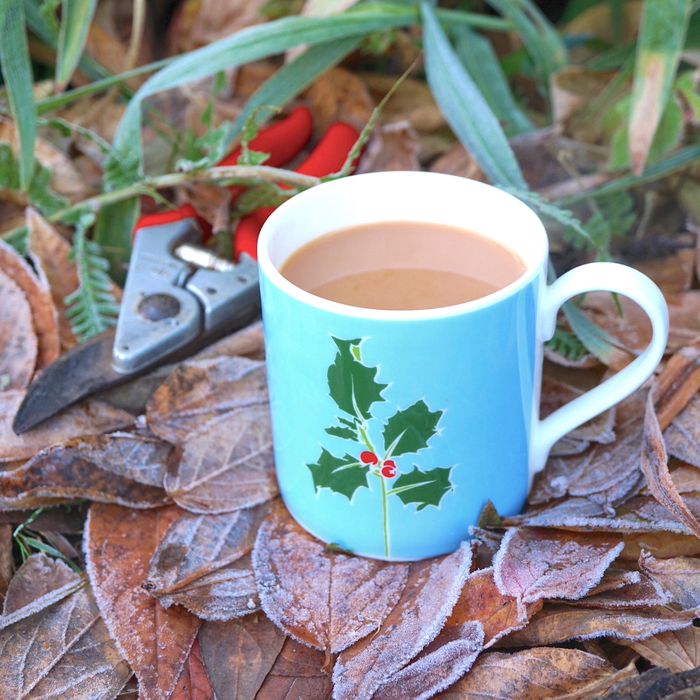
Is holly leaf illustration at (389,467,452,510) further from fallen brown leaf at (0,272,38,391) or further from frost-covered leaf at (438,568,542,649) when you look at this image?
fallen brown leaf at (0,272,38,391)

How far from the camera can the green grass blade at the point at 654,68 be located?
3.33 feet

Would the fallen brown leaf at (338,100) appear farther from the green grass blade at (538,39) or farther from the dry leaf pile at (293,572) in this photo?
the dry leaf pile at (293,572)

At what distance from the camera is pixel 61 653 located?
0.74m

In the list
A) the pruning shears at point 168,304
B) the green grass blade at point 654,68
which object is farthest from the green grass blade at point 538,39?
the pruning shears at point 168,304

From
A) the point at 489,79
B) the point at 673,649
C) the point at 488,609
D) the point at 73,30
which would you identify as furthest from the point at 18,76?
the point at 673,649

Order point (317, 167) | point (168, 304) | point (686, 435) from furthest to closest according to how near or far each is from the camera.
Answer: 1. point (317, 167)
2. point (168, 304)
3. point (686, 435)

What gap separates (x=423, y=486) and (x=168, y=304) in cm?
34

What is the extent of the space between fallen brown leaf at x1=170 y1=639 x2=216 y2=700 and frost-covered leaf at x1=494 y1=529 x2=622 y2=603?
237 mm

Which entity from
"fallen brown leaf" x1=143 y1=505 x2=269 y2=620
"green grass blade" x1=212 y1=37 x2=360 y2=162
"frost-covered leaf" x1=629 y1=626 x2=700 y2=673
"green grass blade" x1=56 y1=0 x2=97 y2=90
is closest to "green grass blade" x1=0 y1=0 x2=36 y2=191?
"green grass blade" x1=56 y1=0 x2=97 y2=90

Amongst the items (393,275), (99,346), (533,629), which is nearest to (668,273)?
(393,275)

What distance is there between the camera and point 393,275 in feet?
2.68

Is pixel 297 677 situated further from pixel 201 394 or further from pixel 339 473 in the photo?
pixel 201 394

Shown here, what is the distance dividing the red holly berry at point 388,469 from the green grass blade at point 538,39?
691 mm

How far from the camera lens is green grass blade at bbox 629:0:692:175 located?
1.02 metres
